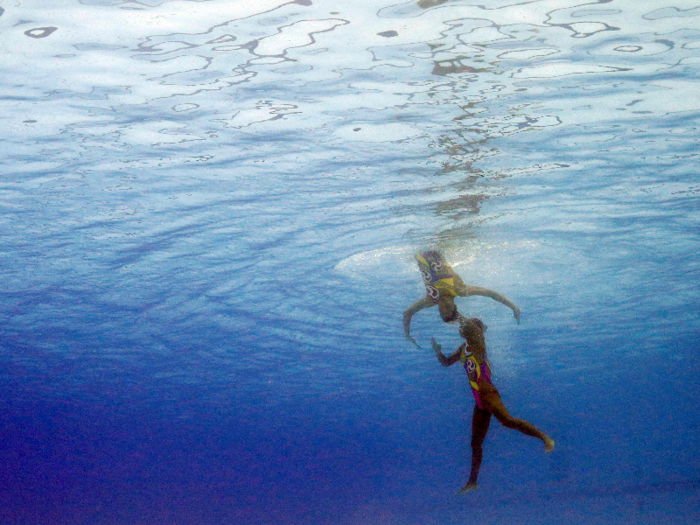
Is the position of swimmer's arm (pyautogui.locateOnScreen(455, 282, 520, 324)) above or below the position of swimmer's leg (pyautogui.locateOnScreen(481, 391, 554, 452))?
above

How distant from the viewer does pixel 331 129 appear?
11039mm

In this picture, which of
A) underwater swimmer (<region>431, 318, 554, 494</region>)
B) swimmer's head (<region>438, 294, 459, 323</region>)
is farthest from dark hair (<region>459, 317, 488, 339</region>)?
swimmer's head (<region>438, 294, 459, 323</region>)

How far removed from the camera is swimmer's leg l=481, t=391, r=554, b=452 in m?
7.05

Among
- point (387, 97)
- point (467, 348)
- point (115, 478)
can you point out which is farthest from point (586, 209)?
point (115, 478)

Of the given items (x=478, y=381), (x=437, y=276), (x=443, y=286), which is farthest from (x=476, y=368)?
(x=437, y=276)

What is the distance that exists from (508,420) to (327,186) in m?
7.88

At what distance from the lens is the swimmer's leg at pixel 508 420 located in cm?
705

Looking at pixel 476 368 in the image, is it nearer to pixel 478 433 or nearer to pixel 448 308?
pixel 478 433

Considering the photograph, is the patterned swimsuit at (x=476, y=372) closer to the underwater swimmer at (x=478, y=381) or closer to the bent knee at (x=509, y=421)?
the underwater swimmer at (x=478, y=381)

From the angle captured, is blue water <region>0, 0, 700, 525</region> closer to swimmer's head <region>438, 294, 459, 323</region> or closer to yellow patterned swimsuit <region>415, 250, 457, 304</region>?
yellow patterned swimsuit <region>415, 250, 457, 304</region>

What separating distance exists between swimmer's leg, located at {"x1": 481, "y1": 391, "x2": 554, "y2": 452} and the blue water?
5455 millimetres

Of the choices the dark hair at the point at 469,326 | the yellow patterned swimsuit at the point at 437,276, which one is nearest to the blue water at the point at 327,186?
the yellow patterned swimsuit at the point at 437,276

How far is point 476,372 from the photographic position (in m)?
7.70

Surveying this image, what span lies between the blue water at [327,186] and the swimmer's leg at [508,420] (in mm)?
5455
